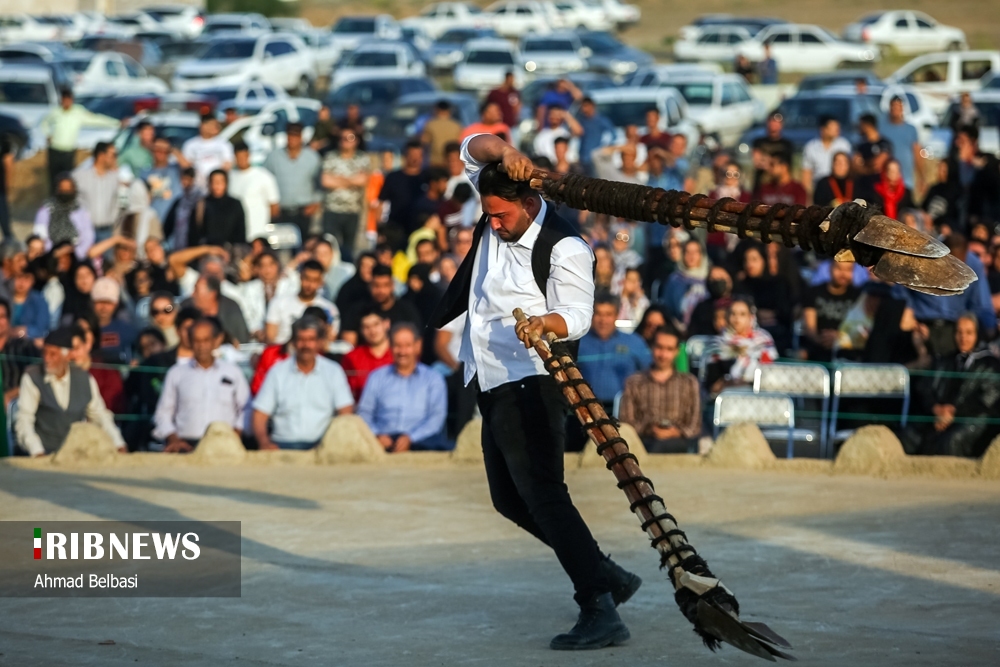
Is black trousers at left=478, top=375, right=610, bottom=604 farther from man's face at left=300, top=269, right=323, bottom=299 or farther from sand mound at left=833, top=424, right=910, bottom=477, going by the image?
man's face at left=300, top=269, right=323, bottom=299

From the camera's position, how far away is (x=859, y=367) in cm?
1152

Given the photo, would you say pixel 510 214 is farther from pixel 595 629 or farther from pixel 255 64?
pixel 255 64

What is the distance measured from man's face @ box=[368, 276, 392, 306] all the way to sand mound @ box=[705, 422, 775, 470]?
359 centimetres

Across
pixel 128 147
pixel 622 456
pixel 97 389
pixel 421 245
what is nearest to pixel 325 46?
pixel 128 147

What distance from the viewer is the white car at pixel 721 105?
2992 cm

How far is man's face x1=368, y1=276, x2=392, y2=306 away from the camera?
12.8m

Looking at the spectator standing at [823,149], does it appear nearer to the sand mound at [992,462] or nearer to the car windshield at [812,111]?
the car windshield at [812,111]

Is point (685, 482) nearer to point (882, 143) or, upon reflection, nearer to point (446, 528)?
point (446, 528)

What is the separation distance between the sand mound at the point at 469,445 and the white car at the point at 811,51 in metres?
34.8

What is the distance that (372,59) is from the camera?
3703cm

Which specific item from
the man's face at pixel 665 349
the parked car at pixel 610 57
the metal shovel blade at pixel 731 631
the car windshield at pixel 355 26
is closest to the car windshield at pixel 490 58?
the parked car at pixel 610 57

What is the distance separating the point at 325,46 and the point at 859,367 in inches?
1314

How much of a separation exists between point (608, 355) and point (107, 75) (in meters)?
27.9

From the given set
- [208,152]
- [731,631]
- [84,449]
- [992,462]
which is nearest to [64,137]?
[208,152]
